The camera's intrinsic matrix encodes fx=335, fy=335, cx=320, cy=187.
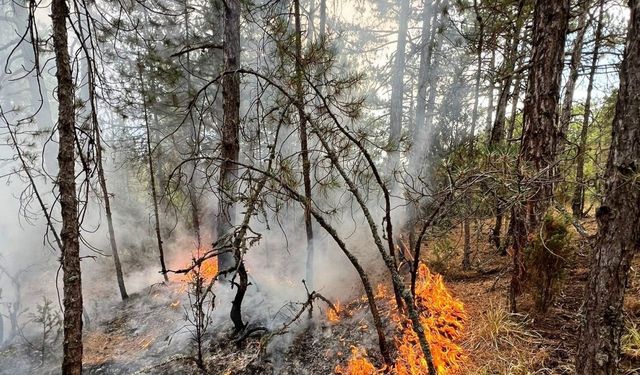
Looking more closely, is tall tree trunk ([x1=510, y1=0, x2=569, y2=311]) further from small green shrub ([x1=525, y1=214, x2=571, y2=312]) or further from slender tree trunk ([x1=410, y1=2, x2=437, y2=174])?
slender tree trunk ([x1=410, y1=2, x2=437, y2=174])

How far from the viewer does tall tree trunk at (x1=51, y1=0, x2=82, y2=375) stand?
3.16 meters

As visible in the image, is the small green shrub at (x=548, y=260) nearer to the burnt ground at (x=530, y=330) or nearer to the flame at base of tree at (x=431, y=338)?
the burnt ground at (x=530, y=330)

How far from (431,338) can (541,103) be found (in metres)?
3.59

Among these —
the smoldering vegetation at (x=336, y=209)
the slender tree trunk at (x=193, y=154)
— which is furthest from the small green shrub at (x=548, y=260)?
the slender tree trunk at (x=193, y=154)

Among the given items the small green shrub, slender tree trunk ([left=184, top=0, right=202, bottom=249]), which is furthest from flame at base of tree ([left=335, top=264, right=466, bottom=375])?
slender tree trunk ([left=184, top=0, right=202, bottom=249])

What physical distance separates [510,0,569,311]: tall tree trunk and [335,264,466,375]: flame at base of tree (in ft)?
4.76

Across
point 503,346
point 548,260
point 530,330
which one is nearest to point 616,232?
point 548,260

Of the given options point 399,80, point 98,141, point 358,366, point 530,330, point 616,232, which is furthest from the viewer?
point 399,80

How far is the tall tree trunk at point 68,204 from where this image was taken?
3162 mm

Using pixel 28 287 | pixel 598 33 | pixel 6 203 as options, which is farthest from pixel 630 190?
pixel 6 203

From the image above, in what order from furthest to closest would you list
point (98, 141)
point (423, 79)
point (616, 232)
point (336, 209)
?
point (423, 79)
point (336, 209)
point (98, 141)
point (616, 232)

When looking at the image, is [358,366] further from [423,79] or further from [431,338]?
[423,79]

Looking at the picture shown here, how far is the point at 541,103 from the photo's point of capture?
13.9ft

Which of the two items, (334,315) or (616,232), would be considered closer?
(616,232)
